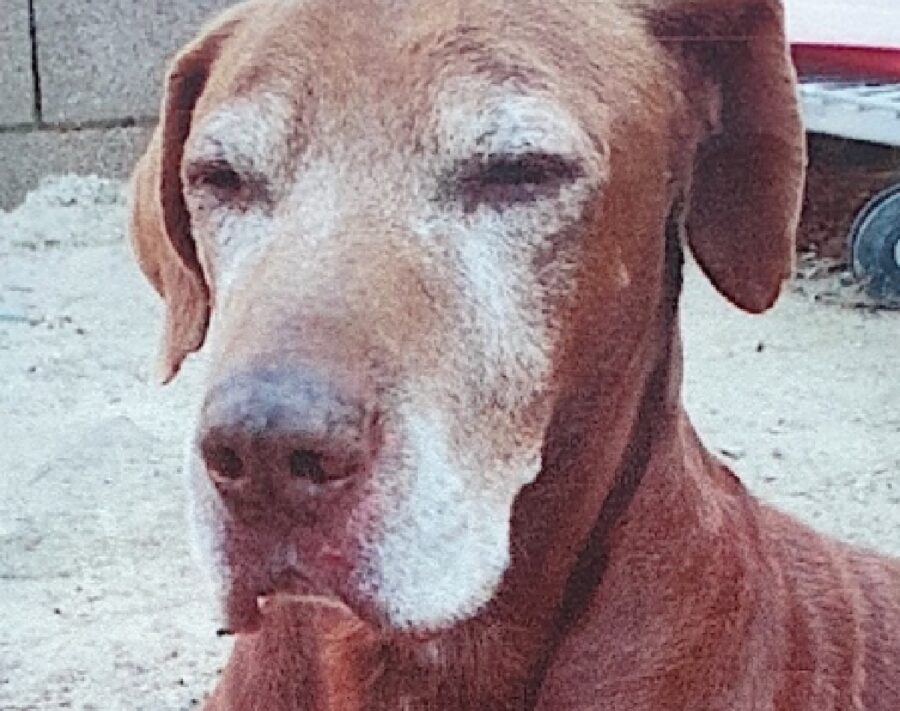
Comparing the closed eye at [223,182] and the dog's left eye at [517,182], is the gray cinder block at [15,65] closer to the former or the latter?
the closed eye at [223,182]

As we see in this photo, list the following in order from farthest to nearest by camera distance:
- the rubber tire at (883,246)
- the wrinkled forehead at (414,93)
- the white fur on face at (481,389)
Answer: the rubber tire at (883,246) → the wrinkled forehead at (414,93) → the white fur on face at (481,389)

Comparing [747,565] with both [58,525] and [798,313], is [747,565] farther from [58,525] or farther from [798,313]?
[798,313]

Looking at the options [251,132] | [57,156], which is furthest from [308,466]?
[57,156]

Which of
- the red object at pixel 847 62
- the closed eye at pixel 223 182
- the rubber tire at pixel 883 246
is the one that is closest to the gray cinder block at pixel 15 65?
the red object at pixel 847 62

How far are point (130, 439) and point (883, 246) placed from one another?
1670mm

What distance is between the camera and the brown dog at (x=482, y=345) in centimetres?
161

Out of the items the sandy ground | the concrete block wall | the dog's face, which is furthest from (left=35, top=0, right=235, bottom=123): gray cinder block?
the dog's face

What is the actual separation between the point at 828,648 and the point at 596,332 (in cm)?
44

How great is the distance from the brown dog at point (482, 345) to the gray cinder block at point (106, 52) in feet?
10.0

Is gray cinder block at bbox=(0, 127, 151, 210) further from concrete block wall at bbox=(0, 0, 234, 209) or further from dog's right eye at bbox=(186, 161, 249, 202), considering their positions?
dog's right eye at bbox=(186, 161, 249, 202)

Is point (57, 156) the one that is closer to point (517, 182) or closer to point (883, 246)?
point (883, 246)

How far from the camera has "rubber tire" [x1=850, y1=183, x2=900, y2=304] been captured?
4.42 m

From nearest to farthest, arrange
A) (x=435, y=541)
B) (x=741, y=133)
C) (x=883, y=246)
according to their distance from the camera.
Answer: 1. (x=435, y=541)
2. (x=741, y=133)
3. (x=883, y=246)

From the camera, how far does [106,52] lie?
5.14 meters
